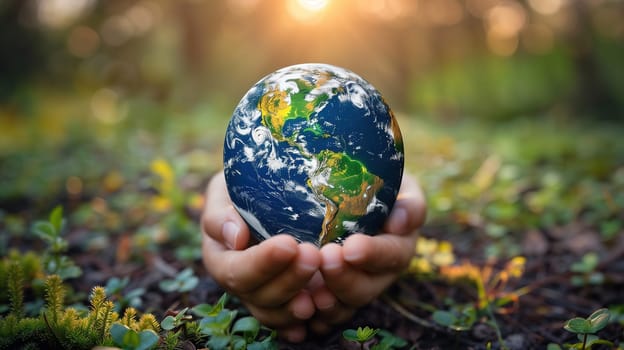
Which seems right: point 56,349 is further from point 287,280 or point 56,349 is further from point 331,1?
point 331,1

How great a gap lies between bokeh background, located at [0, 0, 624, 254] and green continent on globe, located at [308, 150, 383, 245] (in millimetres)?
1443

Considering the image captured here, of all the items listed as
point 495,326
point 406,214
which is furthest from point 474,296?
point 406,214

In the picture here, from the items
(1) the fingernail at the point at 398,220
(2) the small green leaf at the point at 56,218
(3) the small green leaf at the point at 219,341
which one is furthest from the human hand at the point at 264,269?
(2) the small green leaf at the point at 56,218

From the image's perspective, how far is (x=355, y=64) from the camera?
12.0 meters

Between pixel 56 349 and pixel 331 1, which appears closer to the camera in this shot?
pixel 56 349

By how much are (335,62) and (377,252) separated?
409 inches

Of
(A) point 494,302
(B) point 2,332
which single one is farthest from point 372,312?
(B) point 2,332

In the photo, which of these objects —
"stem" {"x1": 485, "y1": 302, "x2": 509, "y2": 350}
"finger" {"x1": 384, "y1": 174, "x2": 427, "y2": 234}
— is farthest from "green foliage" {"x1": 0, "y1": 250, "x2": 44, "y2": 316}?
"stem" {"x1": 485, "y1": 302, "x2": 509, "y2": 350}

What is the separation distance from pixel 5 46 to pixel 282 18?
19.1ft

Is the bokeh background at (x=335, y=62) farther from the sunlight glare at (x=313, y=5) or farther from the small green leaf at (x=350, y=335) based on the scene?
the small green leaf at (x=350, y=335)

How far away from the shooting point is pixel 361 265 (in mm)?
1636

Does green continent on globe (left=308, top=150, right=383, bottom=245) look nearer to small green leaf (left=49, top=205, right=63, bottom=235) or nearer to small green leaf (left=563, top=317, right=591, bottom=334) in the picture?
small green leaf (left=563, top=317, right=591, bottom=334)

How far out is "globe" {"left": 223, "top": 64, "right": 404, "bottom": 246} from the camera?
1790 millimetres

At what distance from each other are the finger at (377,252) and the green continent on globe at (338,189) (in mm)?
152
